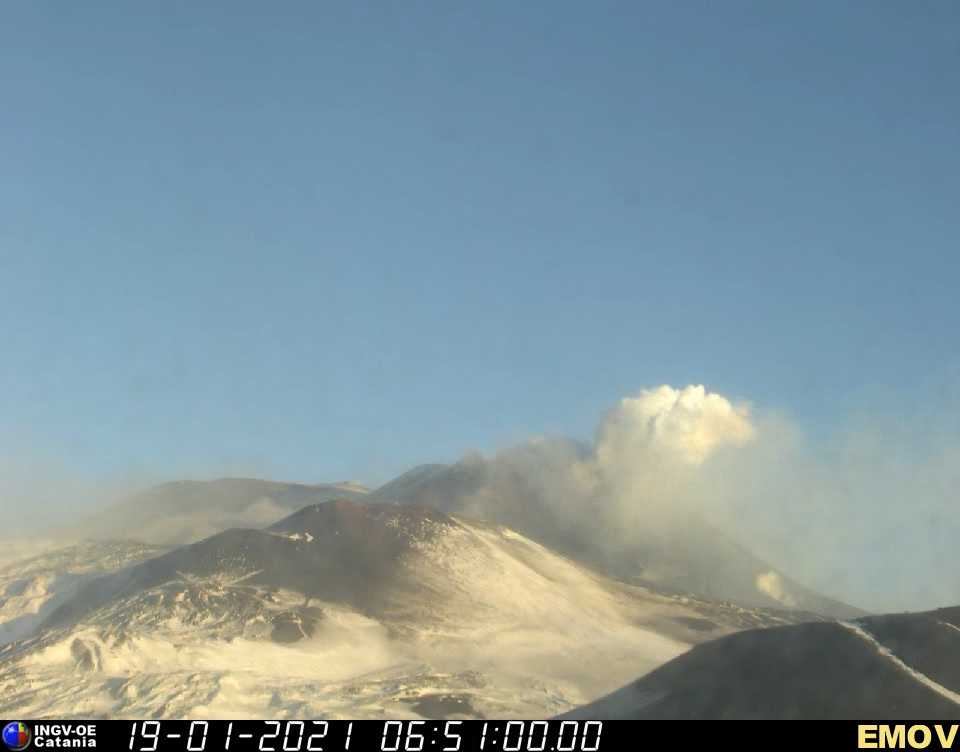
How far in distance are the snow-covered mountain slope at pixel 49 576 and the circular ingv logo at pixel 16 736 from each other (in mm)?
67207

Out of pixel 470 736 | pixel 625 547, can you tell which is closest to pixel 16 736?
pixel 470 736

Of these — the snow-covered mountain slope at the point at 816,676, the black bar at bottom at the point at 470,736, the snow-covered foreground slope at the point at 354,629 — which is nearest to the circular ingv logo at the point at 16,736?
the black bar at bottom at the point at 470,736

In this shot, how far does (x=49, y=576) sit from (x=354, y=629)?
77324 mm

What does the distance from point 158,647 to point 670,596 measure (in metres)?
76.2

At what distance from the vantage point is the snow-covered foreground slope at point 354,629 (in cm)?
7212

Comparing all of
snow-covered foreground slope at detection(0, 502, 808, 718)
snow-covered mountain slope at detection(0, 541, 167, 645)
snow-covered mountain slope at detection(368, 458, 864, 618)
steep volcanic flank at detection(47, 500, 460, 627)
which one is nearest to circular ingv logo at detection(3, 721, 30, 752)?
snow-covered foreground slope at detection(0, 502, 808, 718)

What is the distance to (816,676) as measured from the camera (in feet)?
182

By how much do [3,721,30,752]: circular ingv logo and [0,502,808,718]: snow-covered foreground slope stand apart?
11.9m

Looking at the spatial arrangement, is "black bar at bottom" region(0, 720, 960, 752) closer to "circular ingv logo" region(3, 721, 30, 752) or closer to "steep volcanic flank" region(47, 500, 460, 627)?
"circular ingv logo" region(3, 721, 30, 752)

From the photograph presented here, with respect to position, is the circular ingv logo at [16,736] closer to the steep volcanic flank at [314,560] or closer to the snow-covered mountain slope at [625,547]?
Result: the steep volcanic flank at [314,560]

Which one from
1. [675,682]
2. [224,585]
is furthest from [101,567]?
[675,682]

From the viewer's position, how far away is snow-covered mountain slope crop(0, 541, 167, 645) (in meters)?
127

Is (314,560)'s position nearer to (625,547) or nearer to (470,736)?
(470,736)

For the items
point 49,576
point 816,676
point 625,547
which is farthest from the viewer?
point 625,547
